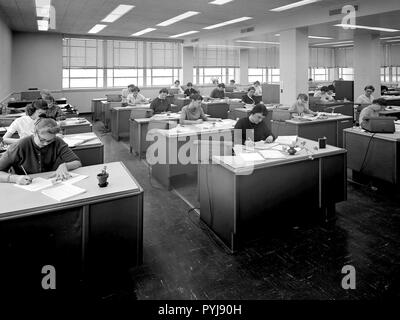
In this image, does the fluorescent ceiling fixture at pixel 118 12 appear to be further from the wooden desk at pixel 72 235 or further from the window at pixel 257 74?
the window at pixel 257 74

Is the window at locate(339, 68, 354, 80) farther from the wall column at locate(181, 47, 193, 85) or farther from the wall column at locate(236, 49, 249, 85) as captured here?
the wall column at locate(181, 47, 193, 85)

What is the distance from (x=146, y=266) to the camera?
2703mm

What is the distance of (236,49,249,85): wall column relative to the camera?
16.1m

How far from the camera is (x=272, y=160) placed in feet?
9.95

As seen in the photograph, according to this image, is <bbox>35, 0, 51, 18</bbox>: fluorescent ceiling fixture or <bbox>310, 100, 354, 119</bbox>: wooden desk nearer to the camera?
<bbox>35, 0, 51, 18</bbox>: fluorescent ceiling fixture

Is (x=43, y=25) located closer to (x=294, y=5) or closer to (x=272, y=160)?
→ (x=294, y=5)

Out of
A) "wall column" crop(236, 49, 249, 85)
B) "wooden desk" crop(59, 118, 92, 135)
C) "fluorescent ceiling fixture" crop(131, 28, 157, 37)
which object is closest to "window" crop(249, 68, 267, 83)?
"wall column" crop(236, 49, 249, 85)

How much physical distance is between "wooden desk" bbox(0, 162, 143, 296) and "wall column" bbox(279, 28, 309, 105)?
24.7 ft

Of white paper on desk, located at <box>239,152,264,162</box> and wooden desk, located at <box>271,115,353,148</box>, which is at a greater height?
wooden desk, located at <box>271,115,353,148</box>

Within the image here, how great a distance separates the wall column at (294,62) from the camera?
29.3 feet

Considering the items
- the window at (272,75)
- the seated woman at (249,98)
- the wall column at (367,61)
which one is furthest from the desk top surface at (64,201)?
the window at (272,75)

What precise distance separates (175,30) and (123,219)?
10.0 meters

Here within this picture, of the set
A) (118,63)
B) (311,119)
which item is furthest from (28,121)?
(118,63)
